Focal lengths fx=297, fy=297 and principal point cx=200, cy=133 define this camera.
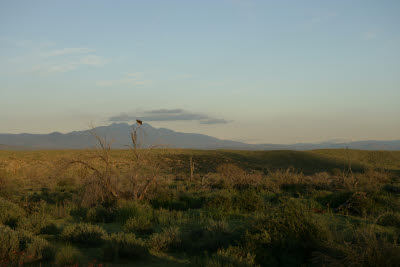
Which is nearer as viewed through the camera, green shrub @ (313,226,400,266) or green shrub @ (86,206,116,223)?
green shrub @ (313,226,400,266)

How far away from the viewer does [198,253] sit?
257 inches

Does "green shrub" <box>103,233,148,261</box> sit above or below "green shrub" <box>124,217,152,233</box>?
above

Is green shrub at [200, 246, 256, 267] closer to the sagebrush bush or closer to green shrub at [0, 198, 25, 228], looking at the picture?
the sagebrush bush

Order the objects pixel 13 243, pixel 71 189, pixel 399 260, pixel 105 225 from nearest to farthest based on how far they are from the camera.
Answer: pixel 399 260 → pixel 13 243 → pixel 105 225 → pixel 71 189

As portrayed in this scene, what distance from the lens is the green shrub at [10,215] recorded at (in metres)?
8.76

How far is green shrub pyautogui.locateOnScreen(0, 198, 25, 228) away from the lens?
345 inches

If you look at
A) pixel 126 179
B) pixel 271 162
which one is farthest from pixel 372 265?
pixel 271 162

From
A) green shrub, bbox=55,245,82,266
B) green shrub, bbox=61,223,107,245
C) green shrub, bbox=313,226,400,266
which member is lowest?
green shrub, bbox=61,223,107,245

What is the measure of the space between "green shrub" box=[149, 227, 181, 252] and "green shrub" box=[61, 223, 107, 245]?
131 centimetres

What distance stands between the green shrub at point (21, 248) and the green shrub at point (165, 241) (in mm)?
2098

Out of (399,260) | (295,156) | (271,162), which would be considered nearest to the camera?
(399,260)

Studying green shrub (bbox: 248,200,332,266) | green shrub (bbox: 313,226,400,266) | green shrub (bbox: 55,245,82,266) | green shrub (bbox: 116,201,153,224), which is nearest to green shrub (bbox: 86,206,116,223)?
green shrub (bbox: 116,201,153,224)

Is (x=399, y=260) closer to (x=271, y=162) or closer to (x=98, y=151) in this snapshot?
(x=98, y=151)

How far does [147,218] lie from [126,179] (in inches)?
153
